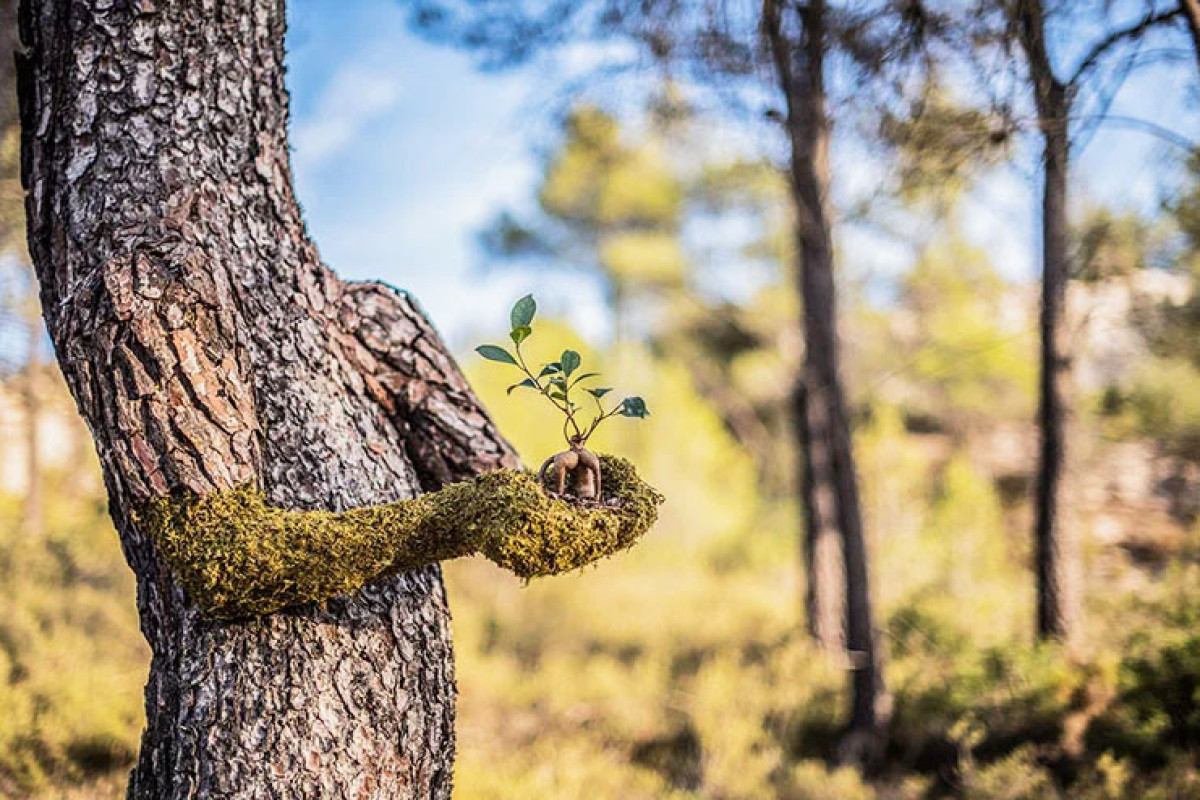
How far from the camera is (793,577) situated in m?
9.19

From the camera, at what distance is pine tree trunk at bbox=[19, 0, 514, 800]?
1667 mm

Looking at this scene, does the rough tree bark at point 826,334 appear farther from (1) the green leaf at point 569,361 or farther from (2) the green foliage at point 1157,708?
(1) the green leaf at point 569,361

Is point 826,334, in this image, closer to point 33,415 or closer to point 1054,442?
point 1054,442

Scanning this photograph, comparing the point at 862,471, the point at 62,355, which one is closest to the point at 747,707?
the point at 62,355

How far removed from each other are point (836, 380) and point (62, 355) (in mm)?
3783

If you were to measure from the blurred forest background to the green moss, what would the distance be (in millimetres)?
1935

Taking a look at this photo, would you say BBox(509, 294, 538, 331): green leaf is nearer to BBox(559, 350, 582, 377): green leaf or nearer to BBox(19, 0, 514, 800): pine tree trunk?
BBox(559, 350, 582, 377): green leaf

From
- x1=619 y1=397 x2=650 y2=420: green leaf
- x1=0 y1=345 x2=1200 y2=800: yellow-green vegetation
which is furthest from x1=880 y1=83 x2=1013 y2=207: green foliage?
x1=0 y1=345 x2=1200 y2=800: yellow-green vegetation

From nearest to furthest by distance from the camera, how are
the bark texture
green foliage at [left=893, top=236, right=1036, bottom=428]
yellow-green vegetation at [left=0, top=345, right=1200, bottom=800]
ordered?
1. yellow-green vegetation at [left=0, top=345, right=1200, bottom=800]
2. the bark texture
3. green foliage at [left=893, top=236, right=1036, bottom=428]

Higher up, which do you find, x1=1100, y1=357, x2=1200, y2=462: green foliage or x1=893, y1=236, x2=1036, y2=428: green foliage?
x1=893, y1=236, x2=1036, y2=428: green foliage

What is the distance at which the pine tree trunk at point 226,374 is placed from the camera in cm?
167

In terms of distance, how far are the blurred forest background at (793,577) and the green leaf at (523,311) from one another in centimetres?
212

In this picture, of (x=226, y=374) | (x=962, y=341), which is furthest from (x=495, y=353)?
(x=962, y=341)

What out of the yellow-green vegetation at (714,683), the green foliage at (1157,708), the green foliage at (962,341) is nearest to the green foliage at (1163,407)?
the yellow-green vegetation at (714,683)
